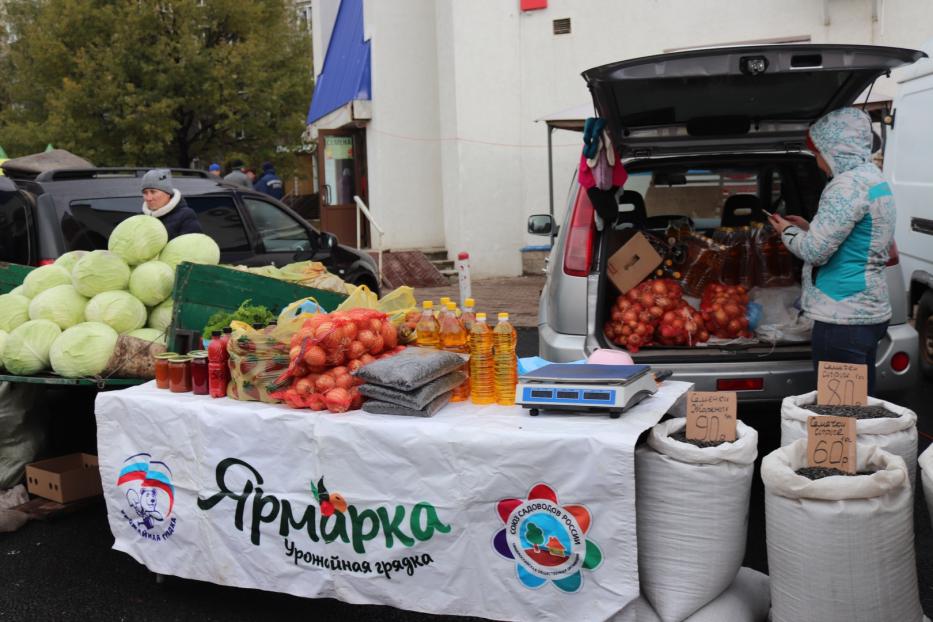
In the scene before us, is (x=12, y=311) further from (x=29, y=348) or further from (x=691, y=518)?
Answer: (x=691, y=518)

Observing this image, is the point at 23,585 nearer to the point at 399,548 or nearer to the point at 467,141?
the point at 399,548

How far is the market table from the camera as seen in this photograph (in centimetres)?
304

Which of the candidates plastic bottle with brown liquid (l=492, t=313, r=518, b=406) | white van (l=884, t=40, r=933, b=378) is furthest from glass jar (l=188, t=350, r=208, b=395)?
white van (l=884, t=40, r=933, b=378)

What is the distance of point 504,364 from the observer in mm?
3596

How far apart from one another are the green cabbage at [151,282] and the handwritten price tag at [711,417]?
3.00 metres

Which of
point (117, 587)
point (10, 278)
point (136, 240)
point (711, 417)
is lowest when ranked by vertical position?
point (117, 587)

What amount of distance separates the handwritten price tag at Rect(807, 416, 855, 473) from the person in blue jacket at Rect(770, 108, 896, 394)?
55.4 inches

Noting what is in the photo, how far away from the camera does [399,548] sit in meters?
3.33

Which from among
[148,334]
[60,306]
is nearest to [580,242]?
[148,334]

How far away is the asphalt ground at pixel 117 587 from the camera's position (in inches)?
149

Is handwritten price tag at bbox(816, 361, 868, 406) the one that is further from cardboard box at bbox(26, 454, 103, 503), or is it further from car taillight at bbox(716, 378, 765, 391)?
cardboard box at bbox(26, 454, 103, 503)

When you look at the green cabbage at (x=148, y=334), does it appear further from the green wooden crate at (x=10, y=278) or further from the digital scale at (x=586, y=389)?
the digital scale at (x=586, y=389)

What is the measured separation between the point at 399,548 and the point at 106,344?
2.15 metres

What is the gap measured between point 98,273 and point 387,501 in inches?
94.7
